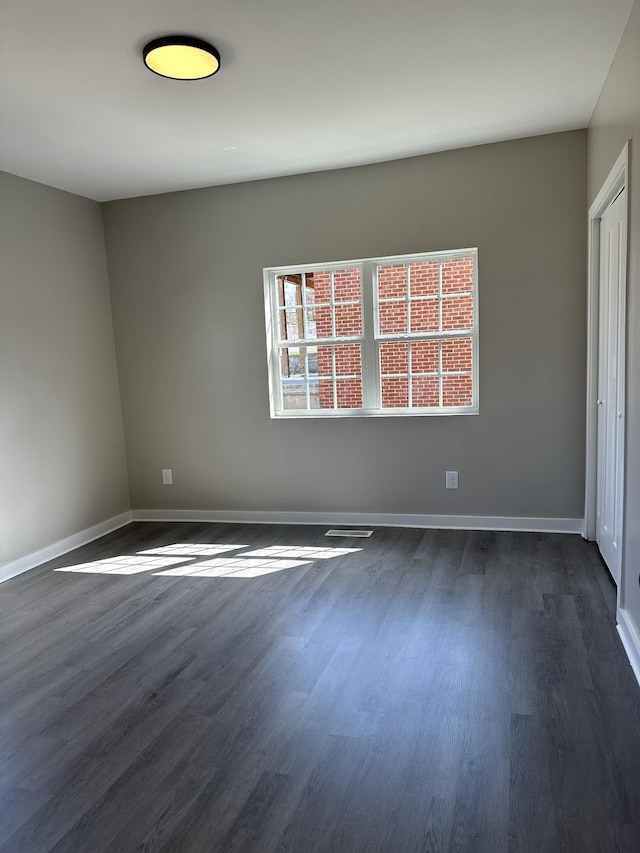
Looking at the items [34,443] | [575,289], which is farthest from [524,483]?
[34,443]

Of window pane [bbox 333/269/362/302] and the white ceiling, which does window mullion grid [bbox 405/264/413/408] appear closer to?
window pane [bbox 333/269/362/302]

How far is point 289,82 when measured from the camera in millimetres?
2865

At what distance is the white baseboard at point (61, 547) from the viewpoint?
3.91 m

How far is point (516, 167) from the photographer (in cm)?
395

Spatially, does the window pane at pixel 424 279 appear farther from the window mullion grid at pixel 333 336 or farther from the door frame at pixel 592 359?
the door frame at pixel 592 359

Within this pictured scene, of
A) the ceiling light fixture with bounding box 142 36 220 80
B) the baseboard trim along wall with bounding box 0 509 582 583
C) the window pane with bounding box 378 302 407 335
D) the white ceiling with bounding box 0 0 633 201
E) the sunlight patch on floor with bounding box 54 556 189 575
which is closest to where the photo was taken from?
the white ceiling with bounding box 0 0 633 201

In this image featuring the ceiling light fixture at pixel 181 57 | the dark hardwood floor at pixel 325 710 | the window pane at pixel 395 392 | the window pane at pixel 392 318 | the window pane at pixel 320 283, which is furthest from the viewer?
the window pane at pixel 320 283

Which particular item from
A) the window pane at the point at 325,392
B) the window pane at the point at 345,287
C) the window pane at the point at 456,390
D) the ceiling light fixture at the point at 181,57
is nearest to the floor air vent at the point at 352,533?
the window pane at the point at 325,392

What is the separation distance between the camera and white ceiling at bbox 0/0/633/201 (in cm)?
231

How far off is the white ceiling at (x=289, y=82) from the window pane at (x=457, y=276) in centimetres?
82

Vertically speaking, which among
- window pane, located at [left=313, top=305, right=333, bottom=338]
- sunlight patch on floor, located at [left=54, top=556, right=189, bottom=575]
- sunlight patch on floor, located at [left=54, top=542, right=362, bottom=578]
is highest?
window pane, located at [left=313, top=305, right=333, bottom=338]

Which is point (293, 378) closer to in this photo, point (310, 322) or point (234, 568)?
point (310, 322)

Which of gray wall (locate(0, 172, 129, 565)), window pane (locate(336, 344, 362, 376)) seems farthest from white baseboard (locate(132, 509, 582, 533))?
window pane (locate(336, 344, 362, 376))

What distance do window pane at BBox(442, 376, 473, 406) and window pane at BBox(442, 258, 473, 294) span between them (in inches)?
26.1
